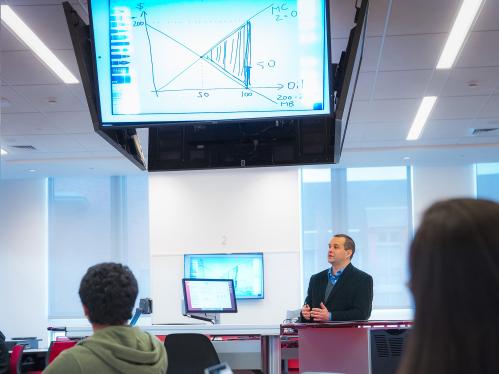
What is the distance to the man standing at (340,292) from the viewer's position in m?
4.70

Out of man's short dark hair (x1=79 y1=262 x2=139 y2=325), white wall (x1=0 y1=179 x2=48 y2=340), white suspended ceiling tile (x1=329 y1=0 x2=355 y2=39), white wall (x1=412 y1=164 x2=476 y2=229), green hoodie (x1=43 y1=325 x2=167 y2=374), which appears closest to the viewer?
green hoodie (x1=43 y1=325 x2=167 y2=374)

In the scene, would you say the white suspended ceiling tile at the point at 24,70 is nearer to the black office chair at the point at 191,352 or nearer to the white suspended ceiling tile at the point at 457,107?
the black office chair at the point at 191,352

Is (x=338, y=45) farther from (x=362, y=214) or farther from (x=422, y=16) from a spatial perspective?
(x=362, y=214)

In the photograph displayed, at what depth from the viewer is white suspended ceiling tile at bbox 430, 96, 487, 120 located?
7.52 meters

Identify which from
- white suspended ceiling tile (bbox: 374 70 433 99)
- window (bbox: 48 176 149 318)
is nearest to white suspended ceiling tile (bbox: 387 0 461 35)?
white suspended ceiling tile (bbox: 374 70 433 99)

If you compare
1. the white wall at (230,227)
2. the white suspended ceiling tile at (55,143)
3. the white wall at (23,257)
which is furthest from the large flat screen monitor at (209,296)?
the white wall at (23,257)

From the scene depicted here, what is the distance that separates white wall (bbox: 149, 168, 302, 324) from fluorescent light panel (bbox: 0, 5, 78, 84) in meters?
3.60

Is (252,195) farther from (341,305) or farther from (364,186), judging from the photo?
(341,305)

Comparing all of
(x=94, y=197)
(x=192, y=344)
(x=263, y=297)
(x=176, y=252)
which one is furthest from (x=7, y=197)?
(x=192, y=344)

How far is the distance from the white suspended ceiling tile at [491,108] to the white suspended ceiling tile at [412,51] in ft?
5.09

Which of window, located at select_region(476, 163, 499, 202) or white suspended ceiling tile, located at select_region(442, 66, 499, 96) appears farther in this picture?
window, located at select_region(476, 163, 499, 202)

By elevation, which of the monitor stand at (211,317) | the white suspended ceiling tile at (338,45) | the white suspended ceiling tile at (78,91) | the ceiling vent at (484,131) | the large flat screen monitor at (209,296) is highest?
the white suspended ceiling tile at (338,45)

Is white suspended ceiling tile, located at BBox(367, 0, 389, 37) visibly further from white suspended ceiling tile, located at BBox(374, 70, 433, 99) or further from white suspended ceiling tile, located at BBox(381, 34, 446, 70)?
white suspended ceiling tile, located at BBox(374, 70, 433, 99)

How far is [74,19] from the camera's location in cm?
366
